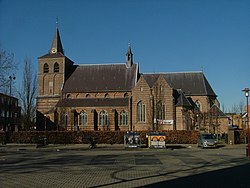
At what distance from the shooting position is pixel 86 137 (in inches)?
1767

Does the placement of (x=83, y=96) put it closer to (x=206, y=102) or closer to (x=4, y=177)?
(x=206, y=102)

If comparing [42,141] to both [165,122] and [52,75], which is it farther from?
[52,75]

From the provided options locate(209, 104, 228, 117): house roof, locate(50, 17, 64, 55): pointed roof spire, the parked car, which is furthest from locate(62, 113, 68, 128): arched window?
the parked car

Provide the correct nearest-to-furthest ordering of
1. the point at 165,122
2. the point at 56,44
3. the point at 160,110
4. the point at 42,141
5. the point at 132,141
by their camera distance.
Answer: the point at 132,141, the point at 42,141, the point at 165,122, the point at 160,110, the point at 56,44

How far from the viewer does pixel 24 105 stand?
182 ft

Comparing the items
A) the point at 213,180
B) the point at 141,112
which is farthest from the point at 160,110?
the point at 213,180

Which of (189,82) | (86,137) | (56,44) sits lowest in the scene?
(86,137)

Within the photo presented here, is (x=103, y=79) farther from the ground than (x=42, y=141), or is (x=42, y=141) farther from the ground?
(x=103, y=79)

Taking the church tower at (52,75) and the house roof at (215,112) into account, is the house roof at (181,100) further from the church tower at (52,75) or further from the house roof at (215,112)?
the church tower at (52,75)

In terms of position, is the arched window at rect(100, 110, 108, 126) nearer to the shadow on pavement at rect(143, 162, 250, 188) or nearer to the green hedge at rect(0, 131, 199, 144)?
the green hedge at rect(0, 131, 199, 144)

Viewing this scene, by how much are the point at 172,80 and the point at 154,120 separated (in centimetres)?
1396

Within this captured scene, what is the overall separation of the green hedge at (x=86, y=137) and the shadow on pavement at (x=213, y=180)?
28.9 meters

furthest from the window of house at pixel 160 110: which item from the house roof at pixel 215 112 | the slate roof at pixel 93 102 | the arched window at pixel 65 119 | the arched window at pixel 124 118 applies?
the arched window at pixel 65 119

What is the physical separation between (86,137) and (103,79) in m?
23.8
